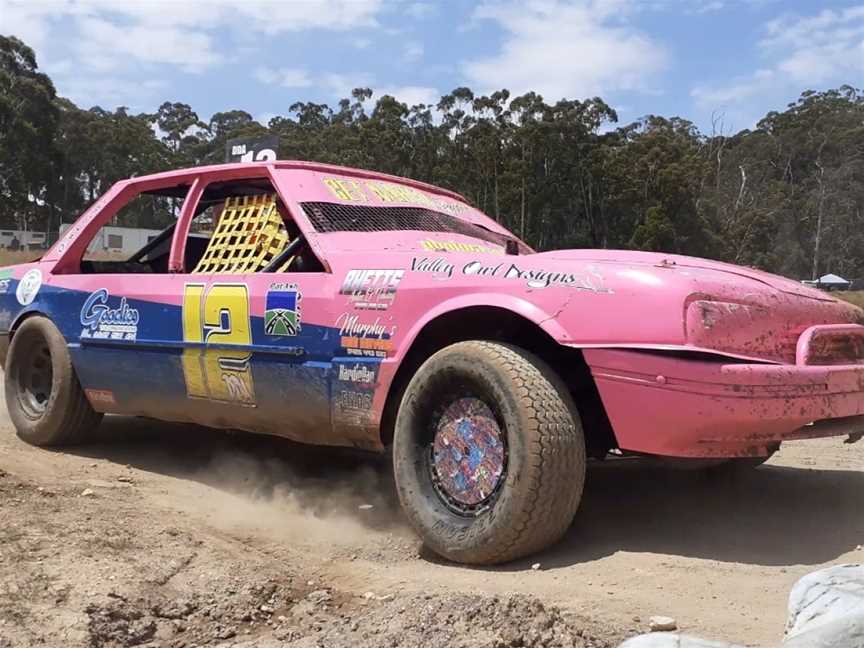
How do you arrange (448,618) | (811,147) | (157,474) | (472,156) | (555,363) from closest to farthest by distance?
(448,618) < (555,363) < (157,474) < (472,156) < (811,147)

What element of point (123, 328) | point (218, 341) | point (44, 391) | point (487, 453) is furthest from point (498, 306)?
point (44, 391)

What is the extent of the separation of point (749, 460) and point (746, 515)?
1.88ft

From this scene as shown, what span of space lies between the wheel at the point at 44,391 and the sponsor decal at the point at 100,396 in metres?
0.09

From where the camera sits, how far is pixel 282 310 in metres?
3.79

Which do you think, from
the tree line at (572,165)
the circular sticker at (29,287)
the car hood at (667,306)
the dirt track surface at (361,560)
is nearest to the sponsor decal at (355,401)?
the dirt track surface at (361,560)

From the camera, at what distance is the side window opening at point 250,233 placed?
417 centimetres

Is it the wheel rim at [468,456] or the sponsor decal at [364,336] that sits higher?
the sponsor decal at [364,336]

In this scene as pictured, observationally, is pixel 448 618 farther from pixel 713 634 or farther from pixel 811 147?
pixel 811 147

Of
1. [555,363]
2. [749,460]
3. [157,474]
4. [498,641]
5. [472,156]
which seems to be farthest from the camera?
[472,156]

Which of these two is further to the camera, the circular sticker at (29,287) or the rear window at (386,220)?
the circular sticker at (29,287)

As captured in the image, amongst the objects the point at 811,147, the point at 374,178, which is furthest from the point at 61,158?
the point at 374,178

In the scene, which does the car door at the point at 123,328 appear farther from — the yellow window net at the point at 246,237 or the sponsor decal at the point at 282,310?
the sponsor decal at the point at 282,310

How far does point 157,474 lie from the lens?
4641 mm

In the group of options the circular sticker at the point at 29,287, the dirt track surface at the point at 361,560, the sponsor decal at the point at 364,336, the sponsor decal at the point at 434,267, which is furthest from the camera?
the circular sticker at the point at 29,287
